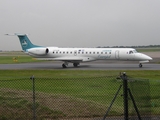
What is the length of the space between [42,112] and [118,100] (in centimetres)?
342

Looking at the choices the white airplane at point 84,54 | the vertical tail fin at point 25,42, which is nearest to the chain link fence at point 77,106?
the white airplane at point 84,54

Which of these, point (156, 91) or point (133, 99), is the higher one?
point (133, 99)

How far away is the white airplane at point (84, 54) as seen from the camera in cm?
3381

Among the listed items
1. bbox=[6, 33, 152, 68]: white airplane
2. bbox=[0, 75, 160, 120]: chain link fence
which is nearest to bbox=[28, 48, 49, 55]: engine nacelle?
bbox=[6, 33, 152, 68]: white airplane

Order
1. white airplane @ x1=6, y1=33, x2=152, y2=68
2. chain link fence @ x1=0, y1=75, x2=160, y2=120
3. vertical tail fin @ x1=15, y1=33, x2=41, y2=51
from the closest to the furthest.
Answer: chain link fence @ x1=0, y1=75, x2=160, y2=120
white airplane @ x1=6, y1=33, x2=152, y2=68
vertical tail fin @ x1=15, y1=33, x2=41, y2=51

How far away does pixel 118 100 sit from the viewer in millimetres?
11258

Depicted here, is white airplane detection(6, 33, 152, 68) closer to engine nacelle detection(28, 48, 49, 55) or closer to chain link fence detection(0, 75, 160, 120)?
engine nacelle detection(28, 48, 49, 55)

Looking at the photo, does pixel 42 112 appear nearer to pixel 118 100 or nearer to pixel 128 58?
pixel 118 100

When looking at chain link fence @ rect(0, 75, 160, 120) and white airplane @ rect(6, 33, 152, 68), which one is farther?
white airplane @ rect(6, 33, 152, 68)

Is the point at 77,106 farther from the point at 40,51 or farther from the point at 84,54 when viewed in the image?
the point at 40,51

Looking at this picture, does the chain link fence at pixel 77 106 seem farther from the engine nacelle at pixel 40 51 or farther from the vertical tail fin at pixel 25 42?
the vertical tail fin at pixel 25 42

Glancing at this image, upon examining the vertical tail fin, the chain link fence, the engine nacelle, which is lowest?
the chain link fence

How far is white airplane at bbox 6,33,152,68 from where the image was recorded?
111 feet

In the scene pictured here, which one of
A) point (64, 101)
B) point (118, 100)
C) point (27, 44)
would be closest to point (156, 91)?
point (118, 100)
